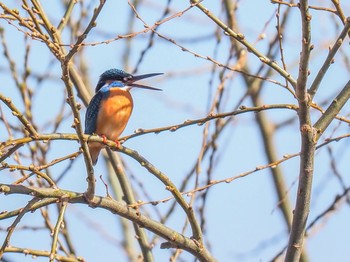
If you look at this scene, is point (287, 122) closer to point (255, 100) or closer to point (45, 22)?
point (255, 100)

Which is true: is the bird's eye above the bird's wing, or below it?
above

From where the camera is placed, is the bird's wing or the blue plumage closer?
the bird's wing

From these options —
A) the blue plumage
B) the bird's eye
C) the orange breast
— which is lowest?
the orange breast

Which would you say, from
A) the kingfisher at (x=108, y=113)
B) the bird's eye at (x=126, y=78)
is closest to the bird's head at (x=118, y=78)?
the bird's eye at (x=126, y=78)

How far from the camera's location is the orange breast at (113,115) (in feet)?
14.4

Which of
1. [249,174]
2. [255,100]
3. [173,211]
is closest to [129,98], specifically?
[173,211]

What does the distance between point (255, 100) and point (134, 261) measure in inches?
58.6

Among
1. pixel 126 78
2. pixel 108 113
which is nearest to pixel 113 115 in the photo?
pixel 108 113

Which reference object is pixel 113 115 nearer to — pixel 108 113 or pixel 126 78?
pixel 108 113

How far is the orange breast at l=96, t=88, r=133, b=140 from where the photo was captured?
440 cm

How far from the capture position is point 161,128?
288 centimetres

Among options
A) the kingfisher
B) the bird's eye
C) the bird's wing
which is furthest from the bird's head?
the bird's wing

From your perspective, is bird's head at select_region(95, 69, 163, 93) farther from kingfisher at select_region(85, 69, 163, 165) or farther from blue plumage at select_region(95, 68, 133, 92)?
kingfisher at select_region(85, 69, 163, 165)

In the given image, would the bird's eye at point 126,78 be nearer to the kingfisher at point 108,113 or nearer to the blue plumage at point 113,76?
A: the blue plumage at point 113,76
